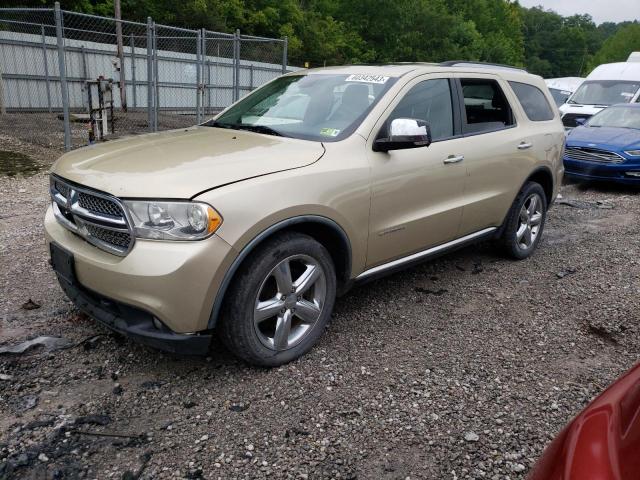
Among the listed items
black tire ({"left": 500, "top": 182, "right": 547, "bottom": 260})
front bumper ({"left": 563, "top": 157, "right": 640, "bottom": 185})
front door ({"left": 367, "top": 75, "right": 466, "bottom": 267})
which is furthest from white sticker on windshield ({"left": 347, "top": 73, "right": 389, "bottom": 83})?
front bumper ({"left": 563, "top": 157, "right": 640, "bottom": 185})

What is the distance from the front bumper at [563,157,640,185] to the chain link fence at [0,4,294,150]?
265 inches

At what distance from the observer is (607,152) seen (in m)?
9.10

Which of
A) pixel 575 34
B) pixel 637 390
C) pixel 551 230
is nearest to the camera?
pixel 637 390

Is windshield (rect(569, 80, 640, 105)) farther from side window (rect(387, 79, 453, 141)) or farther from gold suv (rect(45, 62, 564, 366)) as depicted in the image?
side window (rect(387, 79, 453, 141))

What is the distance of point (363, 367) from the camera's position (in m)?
3.36

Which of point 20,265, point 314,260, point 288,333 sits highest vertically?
point 314,260

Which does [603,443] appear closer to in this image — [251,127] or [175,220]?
[175,220]

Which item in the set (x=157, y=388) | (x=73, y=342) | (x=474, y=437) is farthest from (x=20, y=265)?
(x=474, y=437)

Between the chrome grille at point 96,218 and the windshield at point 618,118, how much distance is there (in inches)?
388

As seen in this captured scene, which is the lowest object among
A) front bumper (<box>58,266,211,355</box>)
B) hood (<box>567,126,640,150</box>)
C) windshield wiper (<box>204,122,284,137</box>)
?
front bumper (<box>58,266,211,355</box>)

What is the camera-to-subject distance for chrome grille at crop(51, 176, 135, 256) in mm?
2816

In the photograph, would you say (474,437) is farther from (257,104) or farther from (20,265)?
(20,265)

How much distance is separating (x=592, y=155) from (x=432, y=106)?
6.32 m

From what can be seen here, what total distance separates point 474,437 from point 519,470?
10.4 inches
